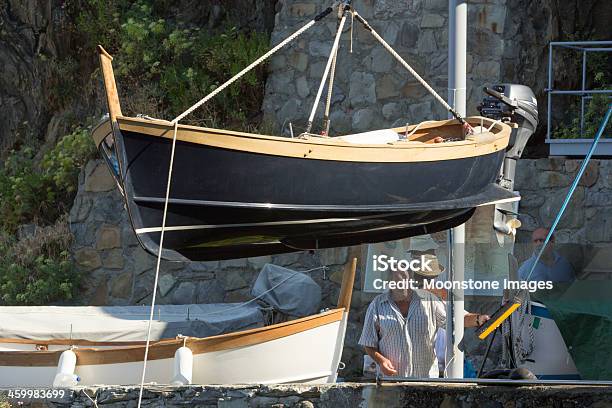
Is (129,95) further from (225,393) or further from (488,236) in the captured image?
(225,393)

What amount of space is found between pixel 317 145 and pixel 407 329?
130 cm

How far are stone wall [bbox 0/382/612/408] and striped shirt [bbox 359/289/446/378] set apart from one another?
1.30 ft

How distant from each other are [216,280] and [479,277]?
4894 millimetres

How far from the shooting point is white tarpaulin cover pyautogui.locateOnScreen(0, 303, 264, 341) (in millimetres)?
10555


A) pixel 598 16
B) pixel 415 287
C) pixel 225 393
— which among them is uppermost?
pixel 598 16

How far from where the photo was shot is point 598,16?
46.1ft

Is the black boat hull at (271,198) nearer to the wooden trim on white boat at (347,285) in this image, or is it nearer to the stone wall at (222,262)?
the wooden trim on white boat at (347,285)

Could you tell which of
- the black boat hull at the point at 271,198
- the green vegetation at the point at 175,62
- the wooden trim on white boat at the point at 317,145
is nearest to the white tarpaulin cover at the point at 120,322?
the black boat hull at the point at 271,198

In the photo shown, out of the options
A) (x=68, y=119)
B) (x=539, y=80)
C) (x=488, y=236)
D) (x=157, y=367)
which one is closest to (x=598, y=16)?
(x=539, y=80)

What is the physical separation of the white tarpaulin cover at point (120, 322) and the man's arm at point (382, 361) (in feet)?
8.51

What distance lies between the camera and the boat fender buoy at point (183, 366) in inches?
375

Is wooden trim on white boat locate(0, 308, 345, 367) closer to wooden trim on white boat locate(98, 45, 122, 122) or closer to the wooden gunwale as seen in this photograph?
the wooden gunwale

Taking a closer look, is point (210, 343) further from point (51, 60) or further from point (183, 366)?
point (51, 60)

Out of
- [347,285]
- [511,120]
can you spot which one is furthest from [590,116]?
[347,285]
